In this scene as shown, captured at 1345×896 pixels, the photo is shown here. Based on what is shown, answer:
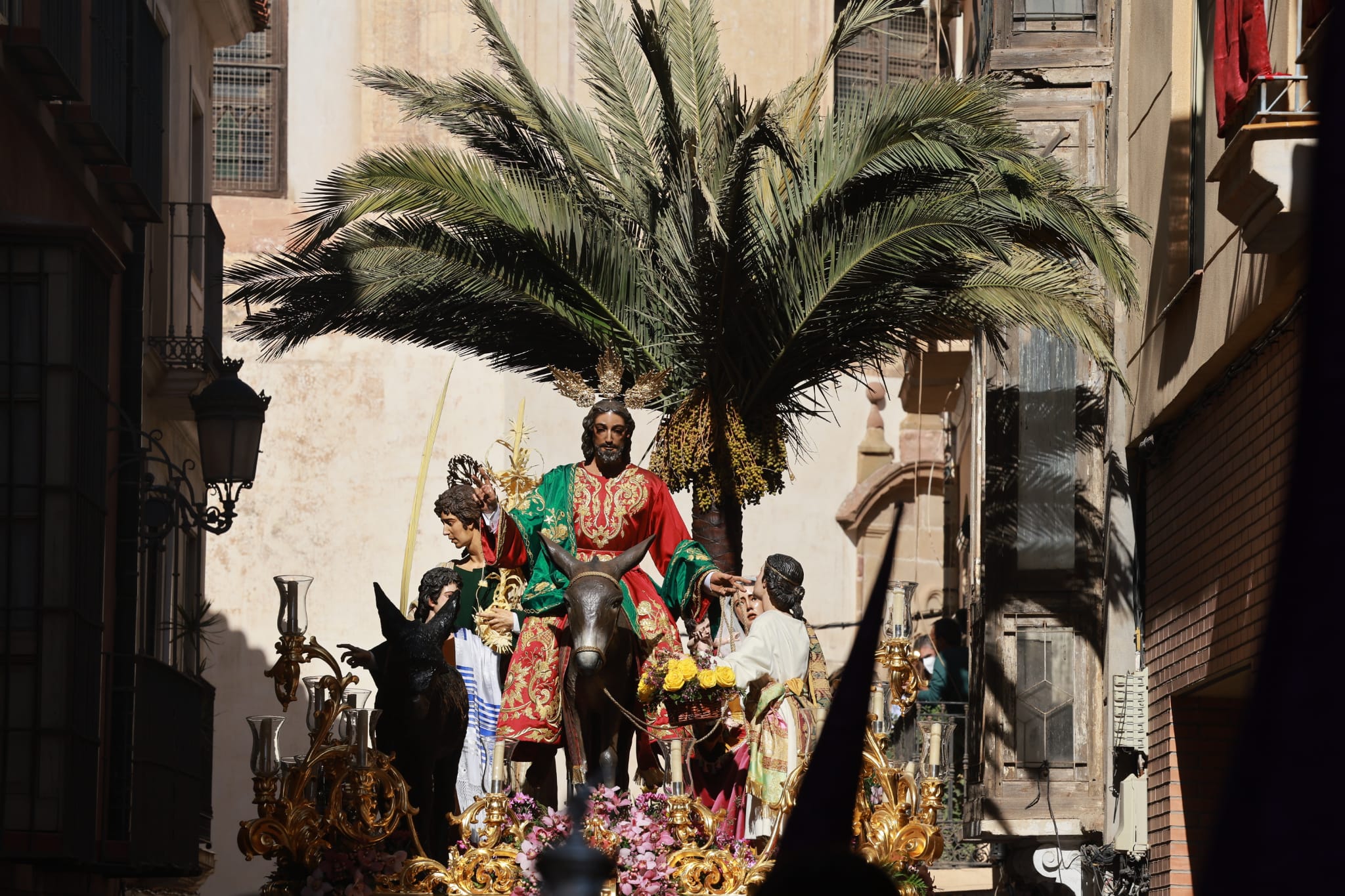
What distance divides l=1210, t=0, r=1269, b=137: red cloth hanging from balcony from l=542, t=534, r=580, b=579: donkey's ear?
3618mm

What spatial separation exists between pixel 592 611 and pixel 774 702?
1.17 m

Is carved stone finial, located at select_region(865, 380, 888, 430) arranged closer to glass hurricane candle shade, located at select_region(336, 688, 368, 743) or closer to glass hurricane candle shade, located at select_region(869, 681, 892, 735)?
glass hurricane candle shade, located at select_region(869, 681, 892, 735)

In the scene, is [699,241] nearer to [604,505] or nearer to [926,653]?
[604,505]

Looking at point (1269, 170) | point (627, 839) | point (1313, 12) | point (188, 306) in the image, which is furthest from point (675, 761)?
point (188, 306)

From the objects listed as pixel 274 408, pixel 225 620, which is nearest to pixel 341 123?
pixel 274 408

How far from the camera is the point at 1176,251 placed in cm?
1280

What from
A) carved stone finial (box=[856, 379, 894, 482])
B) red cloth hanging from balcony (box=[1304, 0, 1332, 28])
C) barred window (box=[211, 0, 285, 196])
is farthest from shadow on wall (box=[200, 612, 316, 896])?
red cloth hanging from balcony (box=[1304, 0, 1332, 28])

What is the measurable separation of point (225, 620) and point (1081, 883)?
440 inches

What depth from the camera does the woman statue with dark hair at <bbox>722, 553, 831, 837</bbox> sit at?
10.3 meters

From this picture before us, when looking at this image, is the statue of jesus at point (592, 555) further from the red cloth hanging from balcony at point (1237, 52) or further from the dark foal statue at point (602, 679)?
the red cloth hanging from balcony at point (1237, 52)

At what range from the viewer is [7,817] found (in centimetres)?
955

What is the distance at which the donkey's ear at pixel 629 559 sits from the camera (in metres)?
10.1

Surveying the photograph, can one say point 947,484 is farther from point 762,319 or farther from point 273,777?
point 273,777

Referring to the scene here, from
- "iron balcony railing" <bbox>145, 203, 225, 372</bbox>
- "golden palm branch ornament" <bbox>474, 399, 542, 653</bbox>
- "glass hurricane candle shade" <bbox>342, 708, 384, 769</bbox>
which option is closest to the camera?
"glass hurricane candle shade" <bbox>342, 708, 384, 769</bbox>
